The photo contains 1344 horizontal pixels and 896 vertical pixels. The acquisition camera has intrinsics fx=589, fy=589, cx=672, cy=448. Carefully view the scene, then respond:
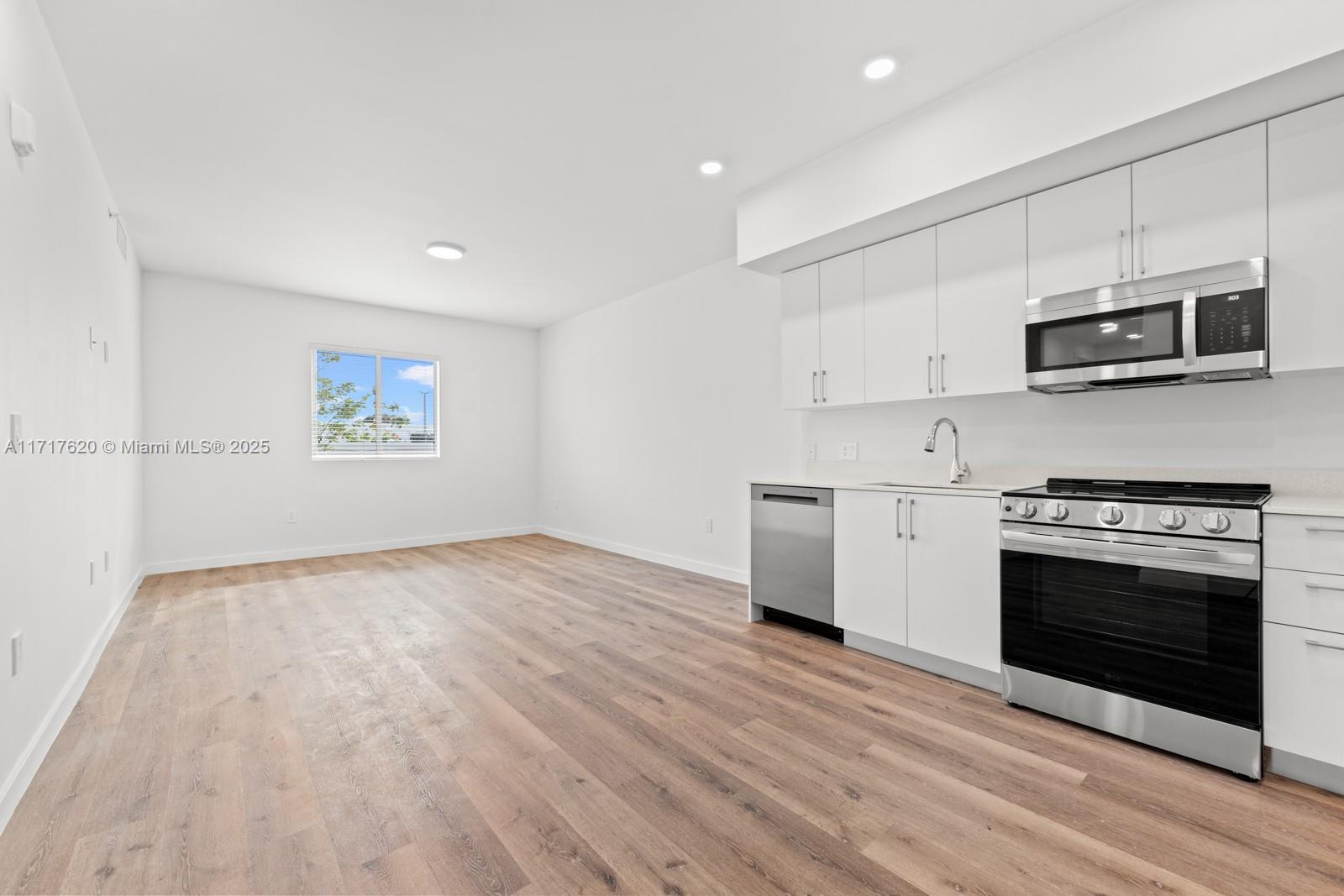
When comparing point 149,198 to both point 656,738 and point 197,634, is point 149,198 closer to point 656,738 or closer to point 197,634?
point 197,634

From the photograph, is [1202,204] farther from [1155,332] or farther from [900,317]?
[900,317]

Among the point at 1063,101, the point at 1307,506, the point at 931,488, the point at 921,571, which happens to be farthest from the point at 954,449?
the point at 1063,101

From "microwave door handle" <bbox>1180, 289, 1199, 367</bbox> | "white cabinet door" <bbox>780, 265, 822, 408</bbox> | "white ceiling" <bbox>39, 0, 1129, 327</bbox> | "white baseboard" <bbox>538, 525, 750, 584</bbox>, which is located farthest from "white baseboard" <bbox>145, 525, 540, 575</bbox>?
"microwave door handle" <bbox>1180, 289, 1199, 367</bbox>

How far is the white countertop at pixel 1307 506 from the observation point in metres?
1.84

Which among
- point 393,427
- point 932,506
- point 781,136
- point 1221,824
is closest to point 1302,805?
point 1221,824

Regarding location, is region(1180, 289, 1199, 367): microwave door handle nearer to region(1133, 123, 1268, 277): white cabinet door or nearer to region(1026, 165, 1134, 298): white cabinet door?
region(1133, 123, 1268, 277): white cabinet door

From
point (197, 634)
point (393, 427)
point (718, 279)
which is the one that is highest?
point (718, 279)

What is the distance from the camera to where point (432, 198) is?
12.2ft

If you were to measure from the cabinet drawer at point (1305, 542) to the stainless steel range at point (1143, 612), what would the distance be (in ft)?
0.14

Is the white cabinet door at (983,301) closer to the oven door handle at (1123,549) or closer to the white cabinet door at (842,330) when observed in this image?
the white cabinet door at (842,330)

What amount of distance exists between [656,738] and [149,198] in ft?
14.5

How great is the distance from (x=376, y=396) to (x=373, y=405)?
3.9 inches

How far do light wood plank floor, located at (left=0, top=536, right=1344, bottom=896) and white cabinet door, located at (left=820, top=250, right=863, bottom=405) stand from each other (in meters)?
1.50

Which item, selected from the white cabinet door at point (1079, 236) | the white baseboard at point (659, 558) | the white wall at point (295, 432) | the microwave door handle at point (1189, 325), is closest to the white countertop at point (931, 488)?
the microwave door handle at point (1189, 325)
